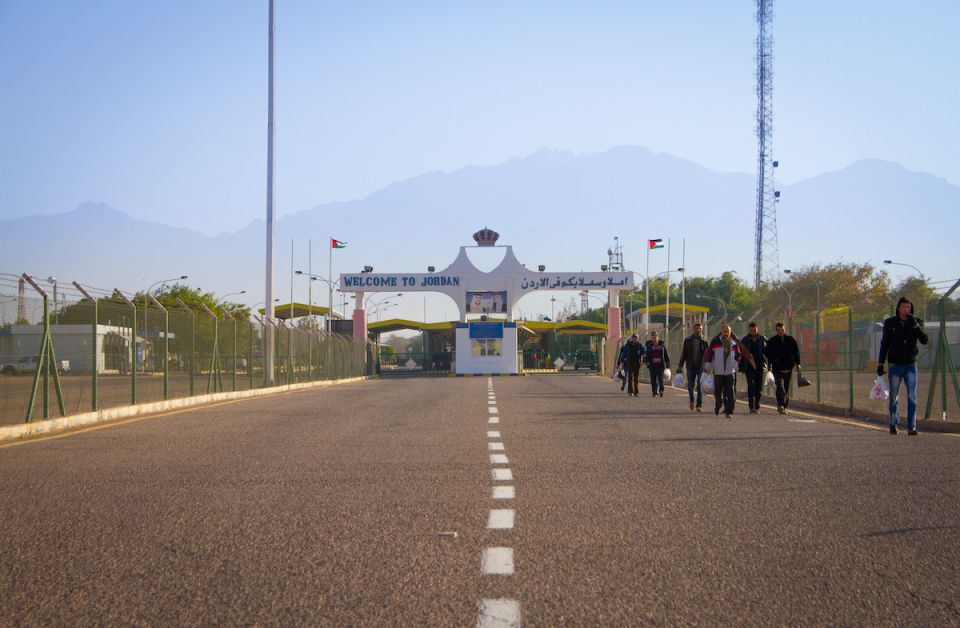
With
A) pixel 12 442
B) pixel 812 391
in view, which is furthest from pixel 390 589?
pixel 812 391

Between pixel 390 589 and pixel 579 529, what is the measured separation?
6.11ft

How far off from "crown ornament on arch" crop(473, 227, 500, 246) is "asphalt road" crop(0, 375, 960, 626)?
60267mm

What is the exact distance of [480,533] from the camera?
6367 millimetres

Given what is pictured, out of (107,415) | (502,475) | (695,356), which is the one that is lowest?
(107,415)

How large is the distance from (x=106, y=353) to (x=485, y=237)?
56.3 m

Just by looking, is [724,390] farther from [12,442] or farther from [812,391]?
[12,442]

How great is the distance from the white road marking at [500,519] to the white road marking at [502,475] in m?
1.65

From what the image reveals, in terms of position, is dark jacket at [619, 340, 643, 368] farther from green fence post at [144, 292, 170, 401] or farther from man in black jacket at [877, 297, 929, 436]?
man in black jacket at [877, 297, 929, 436]

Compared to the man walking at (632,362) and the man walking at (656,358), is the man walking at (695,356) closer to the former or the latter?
the man walking at (656,358)

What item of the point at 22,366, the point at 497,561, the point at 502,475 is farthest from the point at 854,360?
the point at 497,561

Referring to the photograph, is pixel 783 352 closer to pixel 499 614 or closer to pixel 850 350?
pixel 850 350

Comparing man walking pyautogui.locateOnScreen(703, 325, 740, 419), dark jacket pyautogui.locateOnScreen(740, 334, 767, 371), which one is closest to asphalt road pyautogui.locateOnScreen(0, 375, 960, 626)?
man walking pyautogui.locateOnScreen(703, 325, 740, 419)

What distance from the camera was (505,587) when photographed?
5.00m

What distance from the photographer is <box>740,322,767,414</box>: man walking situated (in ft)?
61.6
